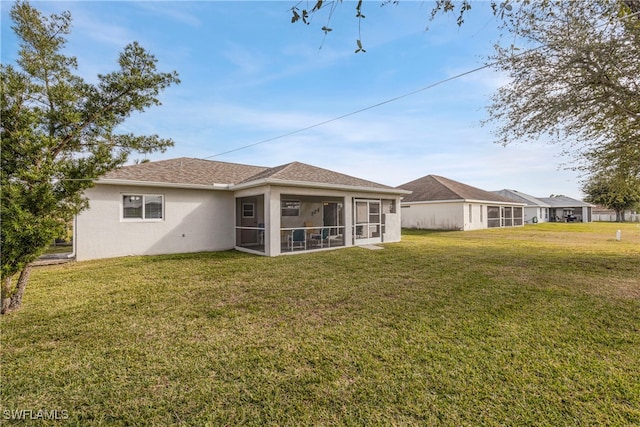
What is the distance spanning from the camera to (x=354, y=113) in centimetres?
1089

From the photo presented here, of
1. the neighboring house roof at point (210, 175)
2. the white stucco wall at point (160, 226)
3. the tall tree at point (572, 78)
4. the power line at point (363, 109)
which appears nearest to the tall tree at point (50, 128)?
the neighboring house roof at point (210, 175)

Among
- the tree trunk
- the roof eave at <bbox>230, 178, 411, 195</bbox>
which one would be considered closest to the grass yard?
the tree trunk

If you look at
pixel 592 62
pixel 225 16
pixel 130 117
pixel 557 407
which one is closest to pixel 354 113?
pixel 225 16

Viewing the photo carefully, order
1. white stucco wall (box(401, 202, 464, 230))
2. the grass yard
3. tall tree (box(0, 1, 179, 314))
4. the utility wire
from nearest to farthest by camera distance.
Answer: the grass yard → tall tree (box(0, 1, 179, 314)) → the utility wire → white stucco wall (box(401, 202, 464, 230))

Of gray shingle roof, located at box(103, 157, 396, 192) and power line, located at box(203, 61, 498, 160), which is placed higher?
power line, located at box(203, 61, 498, 160)

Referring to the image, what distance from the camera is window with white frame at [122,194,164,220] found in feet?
33.5

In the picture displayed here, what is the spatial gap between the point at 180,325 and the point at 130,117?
16.0 feet

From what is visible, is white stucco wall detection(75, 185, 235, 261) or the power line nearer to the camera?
the power line

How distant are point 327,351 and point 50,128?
632cm

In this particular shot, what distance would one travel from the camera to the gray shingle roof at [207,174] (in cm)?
1048

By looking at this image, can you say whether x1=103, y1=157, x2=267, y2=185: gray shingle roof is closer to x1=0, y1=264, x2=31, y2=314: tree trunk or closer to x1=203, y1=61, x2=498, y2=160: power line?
x1=203, y1=61, x2=498, y2=160: power line

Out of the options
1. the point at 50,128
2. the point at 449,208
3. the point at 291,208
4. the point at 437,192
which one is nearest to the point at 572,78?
the point at 50,128

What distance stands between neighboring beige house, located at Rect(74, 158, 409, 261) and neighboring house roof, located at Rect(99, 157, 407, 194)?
0.11ft

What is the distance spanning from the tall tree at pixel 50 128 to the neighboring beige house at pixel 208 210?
448 cm
